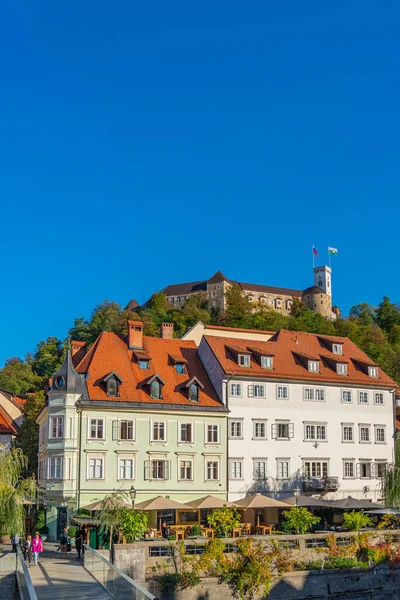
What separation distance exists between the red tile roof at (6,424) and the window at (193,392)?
19.8m

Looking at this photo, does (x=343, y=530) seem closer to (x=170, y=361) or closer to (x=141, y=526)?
(x=141, y=526)

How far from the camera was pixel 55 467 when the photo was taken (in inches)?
1892

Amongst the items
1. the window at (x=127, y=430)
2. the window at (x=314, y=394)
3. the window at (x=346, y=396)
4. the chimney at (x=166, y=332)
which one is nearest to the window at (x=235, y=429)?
the window at (x=314, y=394)

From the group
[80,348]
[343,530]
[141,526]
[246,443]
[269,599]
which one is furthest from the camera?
[80,348]

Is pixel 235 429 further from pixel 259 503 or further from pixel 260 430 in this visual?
pixel 259 503

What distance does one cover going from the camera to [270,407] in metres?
53.9

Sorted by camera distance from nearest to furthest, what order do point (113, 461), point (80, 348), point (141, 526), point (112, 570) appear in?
point (112, 570) → point (141, 526) → point (113, 461) → point (80, 348)

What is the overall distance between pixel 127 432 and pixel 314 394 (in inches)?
544

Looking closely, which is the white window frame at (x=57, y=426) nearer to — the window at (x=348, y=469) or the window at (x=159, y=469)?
the window at (x=159, y=469)

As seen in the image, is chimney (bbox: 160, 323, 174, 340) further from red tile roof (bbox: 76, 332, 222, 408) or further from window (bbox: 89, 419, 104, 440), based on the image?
window (bbox: 89, 419, 104, 440)

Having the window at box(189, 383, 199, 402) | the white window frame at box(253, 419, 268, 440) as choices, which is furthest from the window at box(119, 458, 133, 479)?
the white window frame at box(253, 419, 268, 440)

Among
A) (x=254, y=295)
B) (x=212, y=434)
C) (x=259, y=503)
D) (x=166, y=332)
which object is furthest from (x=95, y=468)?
(x=254, y=295)

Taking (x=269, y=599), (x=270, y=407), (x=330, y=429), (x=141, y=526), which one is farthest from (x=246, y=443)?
(x=269, y=599)

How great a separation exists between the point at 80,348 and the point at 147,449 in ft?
35.3
